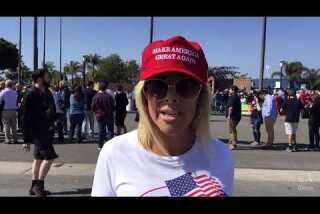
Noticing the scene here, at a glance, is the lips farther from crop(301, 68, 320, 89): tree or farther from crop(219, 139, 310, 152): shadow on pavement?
crop(301, 68, 320, 89): tree

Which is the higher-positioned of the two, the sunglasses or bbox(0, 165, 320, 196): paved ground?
the sunglasses

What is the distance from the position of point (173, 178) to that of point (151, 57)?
0.43 meters

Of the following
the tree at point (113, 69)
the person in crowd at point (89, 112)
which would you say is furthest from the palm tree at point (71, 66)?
the person in crowd at point (89, 112)

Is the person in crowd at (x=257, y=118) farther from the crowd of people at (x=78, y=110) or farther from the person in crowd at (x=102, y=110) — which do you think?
the person in crowd at (x=102, y=110)

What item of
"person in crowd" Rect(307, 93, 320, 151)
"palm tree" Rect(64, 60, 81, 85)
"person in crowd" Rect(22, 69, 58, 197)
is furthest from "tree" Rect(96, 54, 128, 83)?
"person in crowd" Rect(22, 69, 58, 197)

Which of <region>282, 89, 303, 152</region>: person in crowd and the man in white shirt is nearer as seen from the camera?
<region>282, 89, 303, 152</region>: person in crowd

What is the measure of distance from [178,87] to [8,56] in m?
73.2

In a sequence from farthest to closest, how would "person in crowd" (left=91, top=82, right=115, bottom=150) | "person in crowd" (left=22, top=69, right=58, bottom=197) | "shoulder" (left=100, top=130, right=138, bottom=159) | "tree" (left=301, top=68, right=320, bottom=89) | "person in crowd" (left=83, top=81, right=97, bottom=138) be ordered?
"tree" (left=301, top=68, right=320, bottom=89), "person in crowd" (left=83, top=81, right=97, bottom=138), "person in crowd" (left=91, top=82, right=115, bottom=150), "person in crowd" (left=22, top=69, right=58, bottom=197), "shoulder" (left=100, top=130, right=138, bottom=159)

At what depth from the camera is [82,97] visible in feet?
47.2

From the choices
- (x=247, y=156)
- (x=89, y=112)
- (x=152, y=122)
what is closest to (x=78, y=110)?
(x=89, y=112)

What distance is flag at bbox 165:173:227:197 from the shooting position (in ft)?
5.82

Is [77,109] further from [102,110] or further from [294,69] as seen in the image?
[294,69]
